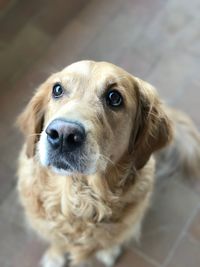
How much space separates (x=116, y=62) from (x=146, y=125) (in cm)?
110

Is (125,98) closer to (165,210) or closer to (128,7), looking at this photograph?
(165,210)

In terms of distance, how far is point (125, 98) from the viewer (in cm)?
181

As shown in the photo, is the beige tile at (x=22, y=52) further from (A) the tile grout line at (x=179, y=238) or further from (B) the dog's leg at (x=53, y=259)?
(A) the tile grout line at (x=179, y=238)

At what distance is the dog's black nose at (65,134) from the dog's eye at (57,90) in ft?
0.81

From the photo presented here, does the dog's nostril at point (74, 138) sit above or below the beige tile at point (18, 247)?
above

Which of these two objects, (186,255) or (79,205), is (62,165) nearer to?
(79,205)

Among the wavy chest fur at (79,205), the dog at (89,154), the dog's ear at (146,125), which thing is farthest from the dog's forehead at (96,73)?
the wavy chest fur at (79,205)

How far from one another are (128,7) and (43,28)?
56 cm

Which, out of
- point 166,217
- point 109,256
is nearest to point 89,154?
point 109,256

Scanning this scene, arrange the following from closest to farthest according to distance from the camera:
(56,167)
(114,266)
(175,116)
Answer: (56,167)
(114,266)
(175,116)

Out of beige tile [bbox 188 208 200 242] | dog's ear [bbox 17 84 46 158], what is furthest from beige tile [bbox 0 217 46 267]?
beige tile [bbox 188 208 200 242]

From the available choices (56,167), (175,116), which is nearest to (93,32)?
(175,116)

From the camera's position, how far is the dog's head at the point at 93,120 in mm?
1608

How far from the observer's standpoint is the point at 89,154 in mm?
1636
